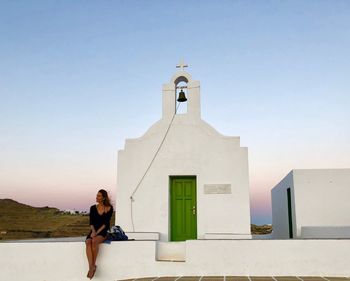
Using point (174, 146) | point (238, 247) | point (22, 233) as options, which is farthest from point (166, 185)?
point (22, 233)

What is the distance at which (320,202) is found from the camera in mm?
11914

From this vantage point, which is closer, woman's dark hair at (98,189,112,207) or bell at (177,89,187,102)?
woman's dark hair at (98,189,112,207)

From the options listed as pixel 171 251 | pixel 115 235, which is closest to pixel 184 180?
pixel 171 251

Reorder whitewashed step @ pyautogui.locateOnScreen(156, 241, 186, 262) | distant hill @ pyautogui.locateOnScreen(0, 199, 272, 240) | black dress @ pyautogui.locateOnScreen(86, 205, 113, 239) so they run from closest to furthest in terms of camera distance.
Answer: black dress @ pyautogui.locateOnScreen(86, 205, 113, 239), whitewashed step @ pyautogui.locateOnScreen(156, 241, 186, 262), distant hill @ pyautogui.locateOnScreen(0, 199, 272, 240)

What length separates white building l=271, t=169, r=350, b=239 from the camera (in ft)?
38.3

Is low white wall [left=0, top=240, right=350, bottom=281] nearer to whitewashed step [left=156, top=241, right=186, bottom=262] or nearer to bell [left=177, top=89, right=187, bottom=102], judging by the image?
whitewashed step [left=156, top=241, right=186, bottom=262]

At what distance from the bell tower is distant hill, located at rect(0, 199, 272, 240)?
13192 mm

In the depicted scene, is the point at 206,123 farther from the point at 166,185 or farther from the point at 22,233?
the point at 22,233

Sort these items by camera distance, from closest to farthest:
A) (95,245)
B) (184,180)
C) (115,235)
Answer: (95,245) → (115,235) → (184,180)

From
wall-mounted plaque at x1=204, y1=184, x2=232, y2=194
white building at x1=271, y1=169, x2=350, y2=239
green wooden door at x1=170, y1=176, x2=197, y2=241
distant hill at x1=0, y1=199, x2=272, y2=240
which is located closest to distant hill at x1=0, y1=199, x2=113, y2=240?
distant hill at x1=0, y1=199, x2=272, y2=240

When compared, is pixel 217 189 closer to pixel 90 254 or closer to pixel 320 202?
pixel 320 202

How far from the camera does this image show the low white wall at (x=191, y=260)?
8.09 meters

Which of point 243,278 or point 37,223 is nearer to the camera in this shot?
point 243,278

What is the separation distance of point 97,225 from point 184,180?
3683 millimetres
